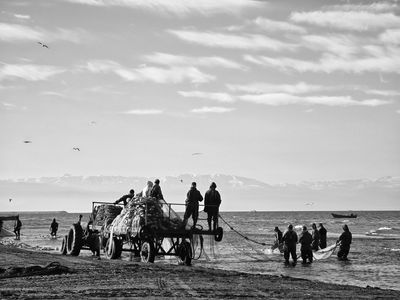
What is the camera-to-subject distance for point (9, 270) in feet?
53.5

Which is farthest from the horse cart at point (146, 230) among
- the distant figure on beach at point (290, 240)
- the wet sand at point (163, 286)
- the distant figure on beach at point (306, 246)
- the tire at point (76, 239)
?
the distant figure on beach at point (306, 246)

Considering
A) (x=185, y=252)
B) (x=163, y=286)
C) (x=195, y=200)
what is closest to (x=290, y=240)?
(x=185, y=252)

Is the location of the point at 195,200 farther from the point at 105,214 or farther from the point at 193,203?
the point at 105,214

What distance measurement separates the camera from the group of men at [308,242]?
26234 millimetres

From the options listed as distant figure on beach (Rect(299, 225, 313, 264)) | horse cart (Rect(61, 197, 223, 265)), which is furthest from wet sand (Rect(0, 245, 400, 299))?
distant figure on beach (Rect(299, 225, 313, 264))

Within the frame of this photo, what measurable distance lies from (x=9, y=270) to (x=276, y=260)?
16177 millimetres

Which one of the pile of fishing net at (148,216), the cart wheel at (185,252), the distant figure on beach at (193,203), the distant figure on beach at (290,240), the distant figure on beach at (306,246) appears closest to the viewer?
the pile of fishing net at (148,216)

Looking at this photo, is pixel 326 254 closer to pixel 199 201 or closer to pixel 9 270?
pixel 199 201

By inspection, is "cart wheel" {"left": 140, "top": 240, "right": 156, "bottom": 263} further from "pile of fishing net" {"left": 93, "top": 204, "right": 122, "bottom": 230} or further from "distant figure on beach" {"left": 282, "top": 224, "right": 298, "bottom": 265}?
"distant figure on beach" {"left": 282, "top": 224, "right": 298, "bottom": 265}

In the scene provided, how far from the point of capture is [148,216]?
2059 centimetres

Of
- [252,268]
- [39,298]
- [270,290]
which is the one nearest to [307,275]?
[252,268]

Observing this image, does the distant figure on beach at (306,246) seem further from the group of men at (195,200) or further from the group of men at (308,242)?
the group of men at (195,200)

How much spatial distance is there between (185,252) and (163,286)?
793cm

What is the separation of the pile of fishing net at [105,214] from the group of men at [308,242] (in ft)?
24.7
